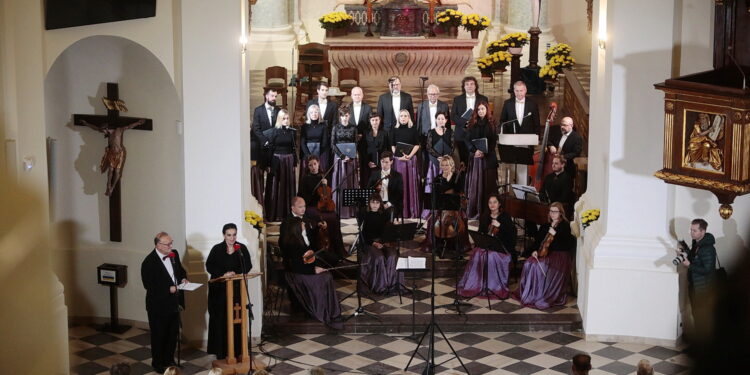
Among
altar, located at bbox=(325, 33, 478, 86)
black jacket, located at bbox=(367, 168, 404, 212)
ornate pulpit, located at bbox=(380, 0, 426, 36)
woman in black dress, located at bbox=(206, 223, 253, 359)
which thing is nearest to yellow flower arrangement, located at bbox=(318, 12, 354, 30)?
altar, located at bbox=(325, 33, 478, 86)

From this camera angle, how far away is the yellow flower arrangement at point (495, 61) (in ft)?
57.5

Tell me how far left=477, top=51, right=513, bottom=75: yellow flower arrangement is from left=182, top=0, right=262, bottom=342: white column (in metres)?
7.49

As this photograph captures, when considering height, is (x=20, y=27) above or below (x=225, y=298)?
above

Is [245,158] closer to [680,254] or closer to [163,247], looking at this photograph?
[163,247]

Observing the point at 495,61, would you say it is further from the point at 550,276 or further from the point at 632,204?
the point at 632,204

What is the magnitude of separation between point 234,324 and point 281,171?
3795mm

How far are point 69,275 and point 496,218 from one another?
4.87 metres

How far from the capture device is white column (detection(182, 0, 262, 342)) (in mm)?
10445

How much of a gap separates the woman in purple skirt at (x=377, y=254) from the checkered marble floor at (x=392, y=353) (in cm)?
96

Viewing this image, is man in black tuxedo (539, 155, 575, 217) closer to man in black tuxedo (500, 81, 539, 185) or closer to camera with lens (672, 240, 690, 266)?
man in black tuxedo (500, 81, 539, 185)

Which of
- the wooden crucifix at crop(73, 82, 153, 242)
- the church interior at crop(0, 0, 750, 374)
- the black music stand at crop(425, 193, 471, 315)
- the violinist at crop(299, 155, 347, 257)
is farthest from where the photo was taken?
the violinist at crop(299, 155, 347, 257)

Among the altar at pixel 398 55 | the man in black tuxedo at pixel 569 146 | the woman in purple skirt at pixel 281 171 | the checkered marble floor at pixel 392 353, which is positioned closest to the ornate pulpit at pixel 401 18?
the altar at pixel 398 55

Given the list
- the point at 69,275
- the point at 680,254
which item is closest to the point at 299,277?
the point at 69,275

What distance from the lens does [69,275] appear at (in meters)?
11.6
